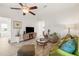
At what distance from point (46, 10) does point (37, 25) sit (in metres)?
0.24

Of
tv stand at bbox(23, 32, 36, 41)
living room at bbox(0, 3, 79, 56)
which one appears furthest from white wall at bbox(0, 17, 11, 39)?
tv stand at bbox(23, 32, 36, 41)

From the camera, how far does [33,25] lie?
1.74 metres

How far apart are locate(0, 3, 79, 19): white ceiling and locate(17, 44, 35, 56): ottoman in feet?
1.32

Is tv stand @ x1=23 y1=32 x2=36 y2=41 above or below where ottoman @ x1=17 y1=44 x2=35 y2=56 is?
above

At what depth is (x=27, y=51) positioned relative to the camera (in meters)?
1.76

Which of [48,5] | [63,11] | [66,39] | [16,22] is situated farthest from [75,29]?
[16,22]

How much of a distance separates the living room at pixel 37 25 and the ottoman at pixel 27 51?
0.04ft

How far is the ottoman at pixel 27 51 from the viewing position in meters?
1.74

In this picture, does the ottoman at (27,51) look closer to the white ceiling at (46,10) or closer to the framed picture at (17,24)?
the framed picture at (17,24)

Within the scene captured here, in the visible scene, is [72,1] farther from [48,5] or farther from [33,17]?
[33,17]

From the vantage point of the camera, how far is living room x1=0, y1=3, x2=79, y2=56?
172 centimetres

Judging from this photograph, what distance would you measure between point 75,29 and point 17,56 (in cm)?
86

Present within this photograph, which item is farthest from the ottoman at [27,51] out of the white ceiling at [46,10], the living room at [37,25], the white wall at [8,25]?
the white ceiling at [46,10]

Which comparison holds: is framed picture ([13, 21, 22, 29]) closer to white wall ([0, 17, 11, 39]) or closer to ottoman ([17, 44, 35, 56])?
white wall ([0, 17, 11, 39])
